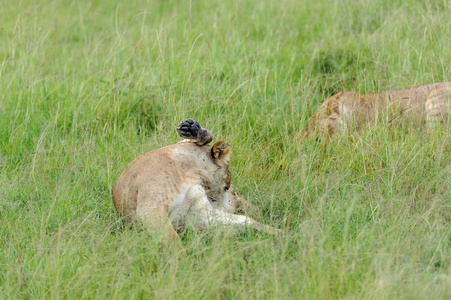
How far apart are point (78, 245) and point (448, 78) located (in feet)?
11.8

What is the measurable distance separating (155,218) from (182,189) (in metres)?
0.25

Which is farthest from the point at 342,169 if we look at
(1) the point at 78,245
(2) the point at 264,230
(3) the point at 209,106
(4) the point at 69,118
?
(4) the point at 69,118

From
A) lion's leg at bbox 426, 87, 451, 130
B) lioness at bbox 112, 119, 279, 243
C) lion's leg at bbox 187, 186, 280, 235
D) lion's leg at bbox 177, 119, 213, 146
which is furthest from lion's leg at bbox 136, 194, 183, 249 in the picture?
lion's leg at bbox 426, 87, 451, 130

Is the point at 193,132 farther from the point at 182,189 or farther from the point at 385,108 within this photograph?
the point at 385,108

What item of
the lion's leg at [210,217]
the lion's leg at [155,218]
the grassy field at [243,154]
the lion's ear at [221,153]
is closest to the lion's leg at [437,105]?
the grassy field at [243,154]

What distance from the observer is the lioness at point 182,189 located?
336cm

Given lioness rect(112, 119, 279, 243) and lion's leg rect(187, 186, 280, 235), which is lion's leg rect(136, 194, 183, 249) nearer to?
lioness rect(112, 119, 279, 243)

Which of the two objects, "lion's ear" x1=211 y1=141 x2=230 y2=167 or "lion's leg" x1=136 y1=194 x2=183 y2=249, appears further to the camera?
"lion's ear" x1=211 y1=141 x2=230 y2=167

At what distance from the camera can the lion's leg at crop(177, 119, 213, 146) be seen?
3.76 meters

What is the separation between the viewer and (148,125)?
5367mm

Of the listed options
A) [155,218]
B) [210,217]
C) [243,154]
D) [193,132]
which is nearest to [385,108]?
[243,154]

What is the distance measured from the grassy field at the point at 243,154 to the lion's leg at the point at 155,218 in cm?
8

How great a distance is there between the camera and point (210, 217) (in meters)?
3.40

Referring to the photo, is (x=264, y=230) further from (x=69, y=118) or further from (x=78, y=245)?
(x=69, y=118)
